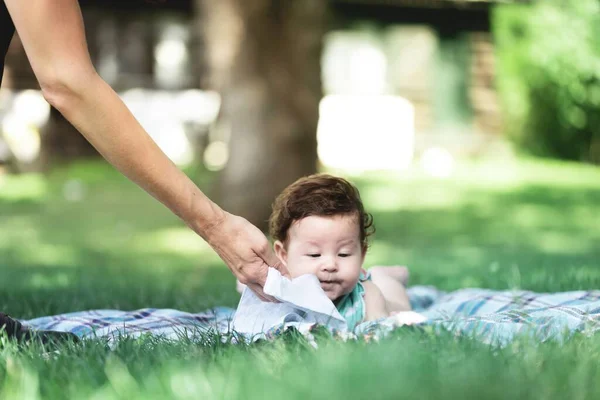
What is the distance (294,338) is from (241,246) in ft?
1.26

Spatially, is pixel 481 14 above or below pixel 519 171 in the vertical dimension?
above

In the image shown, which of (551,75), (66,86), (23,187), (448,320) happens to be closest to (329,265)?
(448,320)

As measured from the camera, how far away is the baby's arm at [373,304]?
3.62 meters

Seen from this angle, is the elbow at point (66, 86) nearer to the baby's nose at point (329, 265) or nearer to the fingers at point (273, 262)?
the fingers at point (273, 262)

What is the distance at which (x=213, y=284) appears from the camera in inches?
231

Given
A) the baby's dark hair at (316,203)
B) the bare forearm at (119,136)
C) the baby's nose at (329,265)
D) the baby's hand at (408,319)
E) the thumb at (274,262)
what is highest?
the bare forearm at (119,136)

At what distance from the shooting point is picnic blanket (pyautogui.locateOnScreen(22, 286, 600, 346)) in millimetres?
3000

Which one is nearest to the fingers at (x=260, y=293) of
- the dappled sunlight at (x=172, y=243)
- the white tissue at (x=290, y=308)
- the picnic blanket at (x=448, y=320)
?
the white tissue at (x=290, y=308)

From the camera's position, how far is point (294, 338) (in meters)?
2.92

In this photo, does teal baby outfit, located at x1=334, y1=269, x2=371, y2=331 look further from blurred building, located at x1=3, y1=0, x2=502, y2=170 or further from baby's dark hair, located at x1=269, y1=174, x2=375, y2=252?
blurred building, located at x1=3, y1=0, x2=502, y2=170

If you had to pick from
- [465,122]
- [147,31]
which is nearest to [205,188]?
[147,31]

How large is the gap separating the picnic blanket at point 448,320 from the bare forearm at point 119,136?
0.50 meters

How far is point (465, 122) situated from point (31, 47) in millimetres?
18840

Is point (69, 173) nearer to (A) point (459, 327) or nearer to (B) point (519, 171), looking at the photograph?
(B) point (519, 171)
